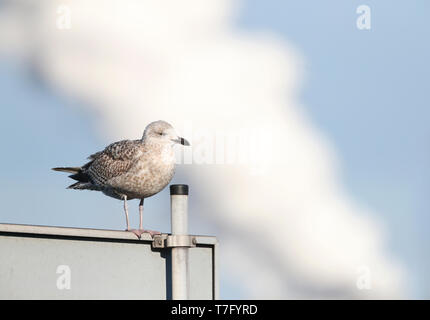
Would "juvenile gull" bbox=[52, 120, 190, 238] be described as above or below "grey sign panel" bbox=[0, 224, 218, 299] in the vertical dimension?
above

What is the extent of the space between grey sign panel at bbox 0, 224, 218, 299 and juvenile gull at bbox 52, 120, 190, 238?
9.83 ft

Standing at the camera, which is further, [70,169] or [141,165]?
[70,169]

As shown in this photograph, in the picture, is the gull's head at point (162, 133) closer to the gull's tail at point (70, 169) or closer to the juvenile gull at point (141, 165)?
the juvenile gull at point (141, 165)

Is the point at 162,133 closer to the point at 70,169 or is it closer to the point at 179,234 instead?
the point at 70,169

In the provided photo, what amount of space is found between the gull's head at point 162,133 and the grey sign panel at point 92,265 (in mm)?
3643

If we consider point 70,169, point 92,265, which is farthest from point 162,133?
point 92,265

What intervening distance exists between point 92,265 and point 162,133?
4.88 m

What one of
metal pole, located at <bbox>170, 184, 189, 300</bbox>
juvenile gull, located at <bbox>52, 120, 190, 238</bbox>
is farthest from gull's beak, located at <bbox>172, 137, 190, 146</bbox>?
metal pole, located at <bbox>170, 184, 189, 300</bbox>

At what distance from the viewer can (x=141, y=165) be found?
1280 cm

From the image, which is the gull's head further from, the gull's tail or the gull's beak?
the gull's tail

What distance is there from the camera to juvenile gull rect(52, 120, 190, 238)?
41.7ft
